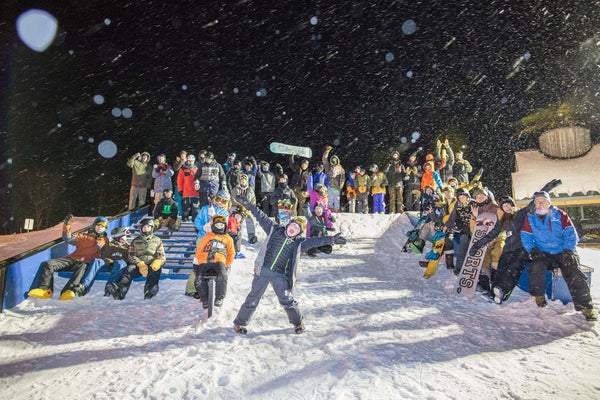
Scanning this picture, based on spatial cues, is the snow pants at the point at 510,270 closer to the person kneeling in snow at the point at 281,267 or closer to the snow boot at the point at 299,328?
the person kneeling in snow at the point at 281,267

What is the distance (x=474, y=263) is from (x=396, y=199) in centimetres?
724

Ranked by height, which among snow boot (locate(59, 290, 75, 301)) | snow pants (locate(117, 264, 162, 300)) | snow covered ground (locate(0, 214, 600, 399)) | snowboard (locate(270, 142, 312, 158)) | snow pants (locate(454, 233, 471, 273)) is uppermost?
snowboard (locate(270, 142, 312, 158))

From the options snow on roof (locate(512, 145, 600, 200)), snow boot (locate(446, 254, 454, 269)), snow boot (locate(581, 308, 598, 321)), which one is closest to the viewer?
snow boot (locate(581, 308, 598, 321))

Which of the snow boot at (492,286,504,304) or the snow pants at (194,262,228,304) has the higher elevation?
the snow pants at (194,262,228,304)

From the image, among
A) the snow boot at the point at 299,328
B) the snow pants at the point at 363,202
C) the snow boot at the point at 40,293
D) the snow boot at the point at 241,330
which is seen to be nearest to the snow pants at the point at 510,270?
the snow boot at the point at 299,328

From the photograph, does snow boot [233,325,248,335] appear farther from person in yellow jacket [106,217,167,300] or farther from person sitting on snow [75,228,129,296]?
person sitting on snow [75,228,129,296]

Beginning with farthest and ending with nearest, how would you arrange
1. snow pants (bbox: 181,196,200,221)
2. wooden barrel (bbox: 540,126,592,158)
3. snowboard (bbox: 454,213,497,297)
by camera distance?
wooden barrel (bbox: 540,126,592,158) < snow pants (bbox: 181,196,200,221) < snowboard (bbox: 454,213,497,297)

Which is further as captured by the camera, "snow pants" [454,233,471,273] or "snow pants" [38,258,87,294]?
"snow pants" [454,233,471,273]

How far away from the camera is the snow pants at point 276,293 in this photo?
4.34 m

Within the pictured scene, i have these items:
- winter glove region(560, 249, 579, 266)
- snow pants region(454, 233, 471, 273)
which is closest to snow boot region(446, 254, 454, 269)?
snow pants region(454, 233, 471, 273)

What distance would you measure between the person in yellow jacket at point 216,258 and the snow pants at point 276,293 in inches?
33.4

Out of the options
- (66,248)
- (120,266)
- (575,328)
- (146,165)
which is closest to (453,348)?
(575,328)

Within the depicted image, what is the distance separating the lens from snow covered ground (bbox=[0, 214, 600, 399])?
3.10 meters

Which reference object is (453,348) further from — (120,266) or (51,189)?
(51,189)
